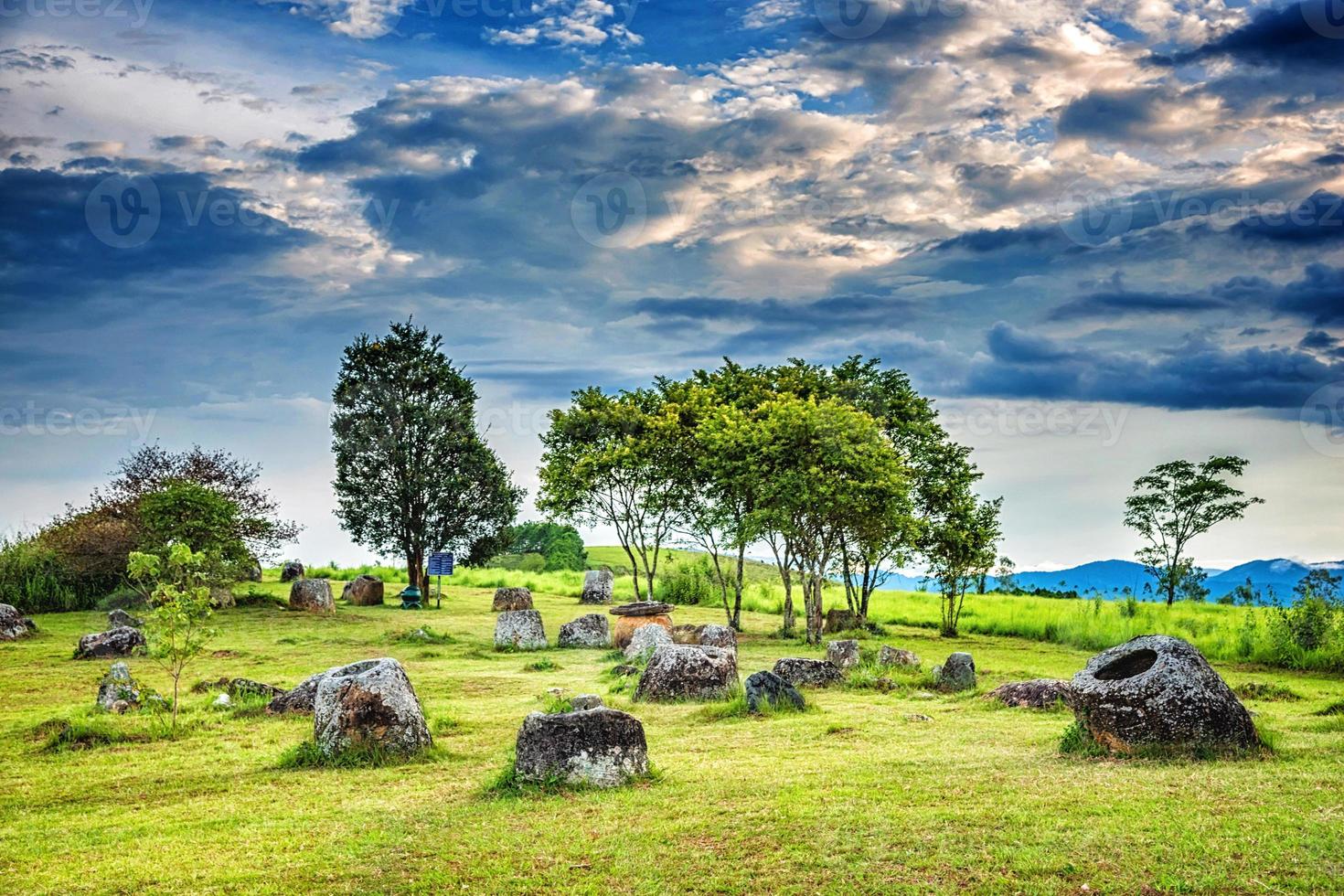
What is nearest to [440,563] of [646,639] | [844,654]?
[646,639]

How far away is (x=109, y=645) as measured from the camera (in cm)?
2788

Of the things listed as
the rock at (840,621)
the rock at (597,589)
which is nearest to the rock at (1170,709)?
the rock at (840,621)

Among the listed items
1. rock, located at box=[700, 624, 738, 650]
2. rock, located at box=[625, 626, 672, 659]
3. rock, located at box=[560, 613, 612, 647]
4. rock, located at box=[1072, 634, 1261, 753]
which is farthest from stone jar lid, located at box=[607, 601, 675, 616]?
rock, located at box=[1072, 634, 1261, 753]

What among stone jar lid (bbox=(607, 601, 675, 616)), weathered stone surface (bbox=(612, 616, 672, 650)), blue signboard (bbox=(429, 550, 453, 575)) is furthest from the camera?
blue signboard (bbox=(429, 550, 453, 575))

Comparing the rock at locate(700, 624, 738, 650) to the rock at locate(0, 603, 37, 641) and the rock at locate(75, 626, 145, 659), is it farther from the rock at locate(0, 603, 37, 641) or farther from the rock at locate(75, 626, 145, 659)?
the rock at locate(0, 603, 37, 641)

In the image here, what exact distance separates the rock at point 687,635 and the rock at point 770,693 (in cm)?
1053

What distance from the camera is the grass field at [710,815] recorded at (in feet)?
26.6

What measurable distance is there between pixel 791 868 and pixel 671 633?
22092 mm

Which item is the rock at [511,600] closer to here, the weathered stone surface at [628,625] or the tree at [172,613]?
the weathered stone surface at [628,625]

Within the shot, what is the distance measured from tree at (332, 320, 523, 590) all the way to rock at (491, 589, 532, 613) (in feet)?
23.6

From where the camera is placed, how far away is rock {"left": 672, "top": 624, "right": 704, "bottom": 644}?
29.2 meters

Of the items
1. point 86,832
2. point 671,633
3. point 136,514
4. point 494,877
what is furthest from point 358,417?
point 494,877

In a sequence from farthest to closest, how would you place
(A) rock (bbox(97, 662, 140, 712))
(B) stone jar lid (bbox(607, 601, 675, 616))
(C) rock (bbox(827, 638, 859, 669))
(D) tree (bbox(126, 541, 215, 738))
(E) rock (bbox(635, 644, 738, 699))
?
(B) stone jar lid (bbox(607, 601, 675, 616)) < (C) rock (bbox(827, 638, 859, 669)) < (E) rock (bbox(635, 644, 738, 699)) < (A) rock (bbox(97, 662, 140, 712)) < (D) tree (bbox(126, 541, 215, 738))

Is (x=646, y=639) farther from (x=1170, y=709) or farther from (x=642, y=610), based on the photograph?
(x=1170, y=709)
